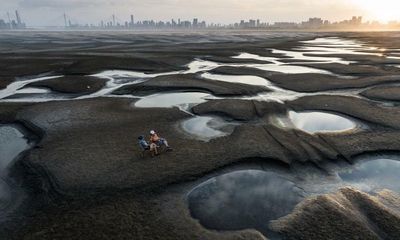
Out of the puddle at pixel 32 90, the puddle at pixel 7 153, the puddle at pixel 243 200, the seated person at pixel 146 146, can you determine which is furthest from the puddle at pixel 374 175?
the puddle at pixel 32 90

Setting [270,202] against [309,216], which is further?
[270,202]

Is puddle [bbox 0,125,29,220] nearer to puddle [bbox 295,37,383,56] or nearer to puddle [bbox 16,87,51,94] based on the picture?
puddle [bbox 16,87,51,94]

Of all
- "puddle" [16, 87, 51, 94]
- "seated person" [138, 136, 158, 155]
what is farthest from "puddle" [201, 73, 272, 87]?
"seated person" [138, 136, 158, 155]

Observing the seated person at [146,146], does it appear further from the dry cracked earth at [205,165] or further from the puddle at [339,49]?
the puddle at [339,49]

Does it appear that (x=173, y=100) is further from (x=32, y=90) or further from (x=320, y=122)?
(x=32, y=90)

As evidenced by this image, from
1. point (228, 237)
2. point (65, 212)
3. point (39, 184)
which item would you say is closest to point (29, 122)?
point (39, 184)

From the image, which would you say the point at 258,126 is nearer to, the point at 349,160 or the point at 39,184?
the point at 349,160

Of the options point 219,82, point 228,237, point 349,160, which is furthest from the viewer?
point 219,82
